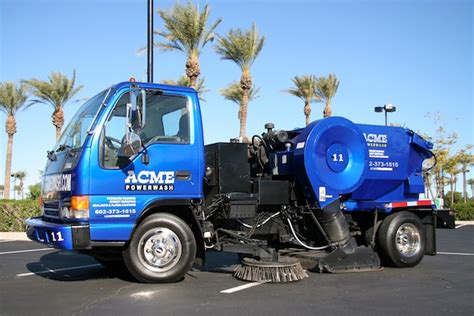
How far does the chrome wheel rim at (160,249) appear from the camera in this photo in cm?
682

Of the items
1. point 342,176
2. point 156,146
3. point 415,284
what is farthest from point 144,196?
point 415,284

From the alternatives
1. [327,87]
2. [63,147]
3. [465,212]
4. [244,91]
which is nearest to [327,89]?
[327,87]

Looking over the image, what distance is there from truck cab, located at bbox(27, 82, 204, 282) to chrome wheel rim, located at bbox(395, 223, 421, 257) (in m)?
4.00

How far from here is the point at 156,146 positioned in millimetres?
6883

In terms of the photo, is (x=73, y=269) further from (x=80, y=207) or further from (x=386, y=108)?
(x=386, y=108)

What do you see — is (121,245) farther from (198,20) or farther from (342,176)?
(198,20)

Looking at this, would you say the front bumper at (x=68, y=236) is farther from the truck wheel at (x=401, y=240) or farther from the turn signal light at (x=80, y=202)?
the truck wheel at (x=401, y=240)

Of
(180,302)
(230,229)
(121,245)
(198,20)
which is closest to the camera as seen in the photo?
(180,302)

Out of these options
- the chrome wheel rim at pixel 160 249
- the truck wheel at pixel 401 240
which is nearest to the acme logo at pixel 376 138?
the truck wheel at pixel 401 240

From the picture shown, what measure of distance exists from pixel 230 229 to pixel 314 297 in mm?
1990

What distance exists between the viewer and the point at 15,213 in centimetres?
1861

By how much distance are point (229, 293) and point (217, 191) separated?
5.56 ft

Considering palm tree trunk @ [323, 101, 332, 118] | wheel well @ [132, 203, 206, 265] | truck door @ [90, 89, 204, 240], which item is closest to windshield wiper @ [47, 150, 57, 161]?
truck door @ [90, 89, 204, 240]

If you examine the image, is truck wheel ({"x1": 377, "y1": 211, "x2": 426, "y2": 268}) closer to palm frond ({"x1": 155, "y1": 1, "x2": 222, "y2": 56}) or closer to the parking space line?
Result: the parking space line
